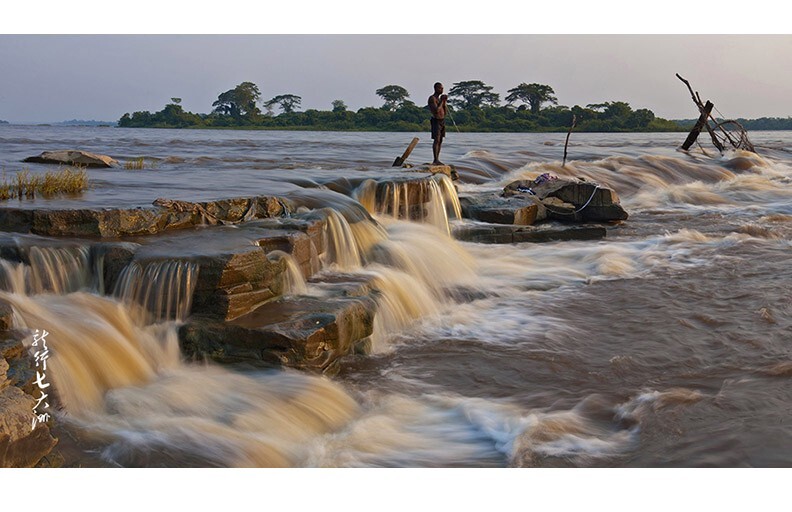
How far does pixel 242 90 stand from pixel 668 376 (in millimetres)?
82033

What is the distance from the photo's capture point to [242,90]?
274 feet

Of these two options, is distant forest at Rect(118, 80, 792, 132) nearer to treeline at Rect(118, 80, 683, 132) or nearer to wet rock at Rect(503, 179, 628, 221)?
treeline at Rect(118, 80, 683, 132)

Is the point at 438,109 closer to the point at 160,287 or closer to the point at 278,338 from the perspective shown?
the point at 160,287

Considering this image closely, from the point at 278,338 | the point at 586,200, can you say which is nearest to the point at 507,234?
the point at 586,200

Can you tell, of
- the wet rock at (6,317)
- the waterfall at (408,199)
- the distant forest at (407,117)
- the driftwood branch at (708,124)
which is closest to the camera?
the wet rock at (6,317)

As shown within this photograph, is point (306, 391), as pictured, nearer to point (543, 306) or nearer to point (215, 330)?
point (215, 330)

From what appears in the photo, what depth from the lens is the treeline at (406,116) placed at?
70625 mm

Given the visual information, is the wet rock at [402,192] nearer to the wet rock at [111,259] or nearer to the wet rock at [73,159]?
the wet rock at [111,259]

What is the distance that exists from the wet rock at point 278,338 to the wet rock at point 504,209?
7.42 metres

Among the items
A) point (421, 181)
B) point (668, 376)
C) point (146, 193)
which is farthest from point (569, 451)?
point (421, 181)

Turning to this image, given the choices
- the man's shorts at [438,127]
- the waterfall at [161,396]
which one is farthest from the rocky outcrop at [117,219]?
the man's shorts at [438,127]

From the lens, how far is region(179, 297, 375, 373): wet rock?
21.0 ft

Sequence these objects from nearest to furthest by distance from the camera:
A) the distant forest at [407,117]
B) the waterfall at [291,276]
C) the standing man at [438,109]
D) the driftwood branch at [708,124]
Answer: the waterfall at [291,276]
the standing man at [438,109]
the driftwood branch at [708,124]
the distant forest at [407,117]

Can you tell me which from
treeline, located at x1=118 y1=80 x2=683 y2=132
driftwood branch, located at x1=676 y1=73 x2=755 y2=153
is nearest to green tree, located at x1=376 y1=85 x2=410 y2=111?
treeline, located at x1=118 y1=80 x2=683 y2=132
